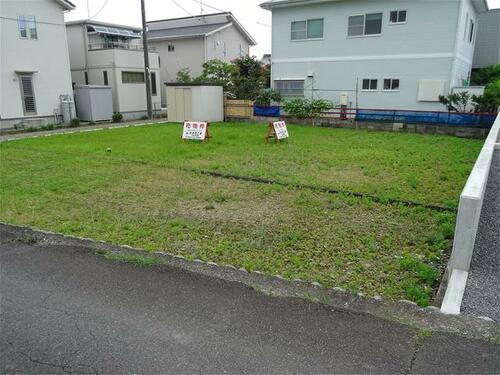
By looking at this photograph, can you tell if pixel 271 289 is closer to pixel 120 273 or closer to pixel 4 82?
pixel 120 273

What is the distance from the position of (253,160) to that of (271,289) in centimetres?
658

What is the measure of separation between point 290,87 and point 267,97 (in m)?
1.97

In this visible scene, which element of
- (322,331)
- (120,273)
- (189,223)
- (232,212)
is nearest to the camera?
(322,331)

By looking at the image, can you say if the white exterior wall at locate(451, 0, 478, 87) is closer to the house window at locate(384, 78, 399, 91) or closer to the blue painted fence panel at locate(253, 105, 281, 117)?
the house window at locate(384, 78, 399, 91)

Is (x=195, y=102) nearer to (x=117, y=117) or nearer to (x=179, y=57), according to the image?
(x=117, y=117)

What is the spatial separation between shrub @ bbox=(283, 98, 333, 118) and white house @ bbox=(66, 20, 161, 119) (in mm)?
10250

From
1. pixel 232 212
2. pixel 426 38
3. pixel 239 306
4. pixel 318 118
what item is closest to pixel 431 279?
pixel 239 306

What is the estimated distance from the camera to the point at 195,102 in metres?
19.0

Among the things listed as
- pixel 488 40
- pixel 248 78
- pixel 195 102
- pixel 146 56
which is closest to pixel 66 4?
pixel 146 56

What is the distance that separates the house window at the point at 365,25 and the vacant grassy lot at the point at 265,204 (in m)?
8.24

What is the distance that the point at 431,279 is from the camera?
12.4ft

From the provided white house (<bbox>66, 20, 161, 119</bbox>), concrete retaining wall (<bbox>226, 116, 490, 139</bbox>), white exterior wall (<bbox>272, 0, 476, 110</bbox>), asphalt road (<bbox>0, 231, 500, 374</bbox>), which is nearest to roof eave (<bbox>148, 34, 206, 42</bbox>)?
white house (<bbox>66, 20, 161, 119</bbox>)

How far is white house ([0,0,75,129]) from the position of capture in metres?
16.5

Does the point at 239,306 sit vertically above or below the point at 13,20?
below
